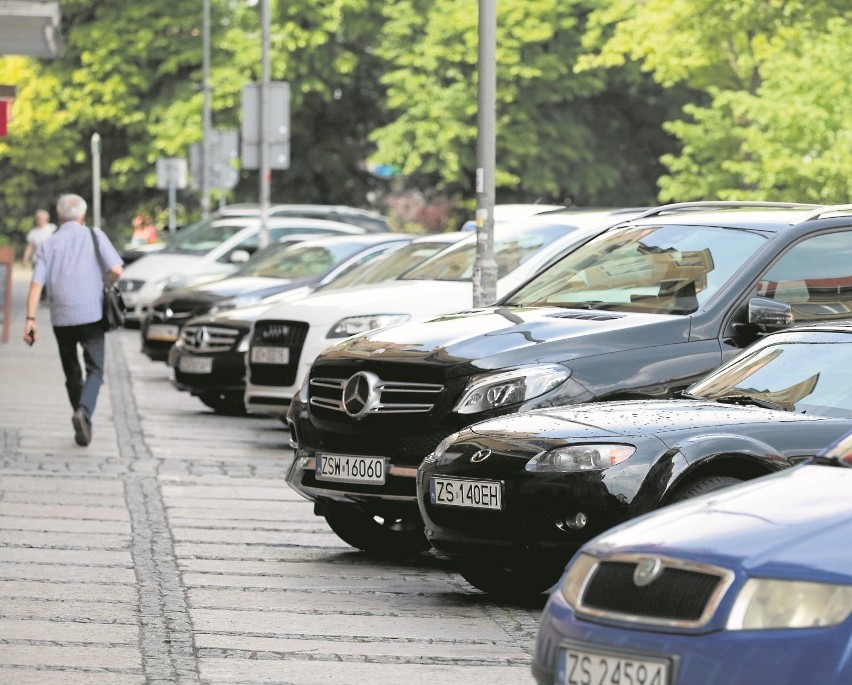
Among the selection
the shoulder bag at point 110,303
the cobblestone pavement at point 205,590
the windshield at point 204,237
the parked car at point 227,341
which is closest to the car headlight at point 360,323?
the cobblestone pavement at point 205,590

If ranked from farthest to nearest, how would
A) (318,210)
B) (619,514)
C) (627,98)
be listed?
(627,98), (318,210), (619,514)

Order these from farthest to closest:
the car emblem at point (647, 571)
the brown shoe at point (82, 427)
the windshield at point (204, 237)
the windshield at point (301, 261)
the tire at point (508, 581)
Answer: the windshield at point (204, 237)
the windshield at point (301, 261)
the brown shoe at point (82, 427)
the tire at point (508, 581)
the car emblem at point (647, 571)

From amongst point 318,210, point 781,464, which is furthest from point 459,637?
point 318,210

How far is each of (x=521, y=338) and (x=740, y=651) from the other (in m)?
4.50

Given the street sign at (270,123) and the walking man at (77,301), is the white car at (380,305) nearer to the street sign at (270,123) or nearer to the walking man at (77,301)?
the walking man at (77,301)

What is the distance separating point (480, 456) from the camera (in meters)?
7.49

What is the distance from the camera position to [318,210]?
35.2m

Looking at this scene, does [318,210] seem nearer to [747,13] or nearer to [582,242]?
[747,13]

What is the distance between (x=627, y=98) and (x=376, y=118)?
22.3ft

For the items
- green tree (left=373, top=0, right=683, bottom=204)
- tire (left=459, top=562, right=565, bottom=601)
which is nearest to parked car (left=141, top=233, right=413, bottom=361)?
tire (left=459, top=562, right=565, bottom=601)

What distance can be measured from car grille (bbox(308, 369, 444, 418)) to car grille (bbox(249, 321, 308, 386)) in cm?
472

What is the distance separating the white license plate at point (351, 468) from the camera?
870cm

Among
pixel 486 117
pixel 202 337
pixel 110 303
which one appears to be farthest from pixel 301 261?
pixel 486 117

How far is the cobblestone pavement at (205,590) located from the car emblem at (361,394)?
0.74m
